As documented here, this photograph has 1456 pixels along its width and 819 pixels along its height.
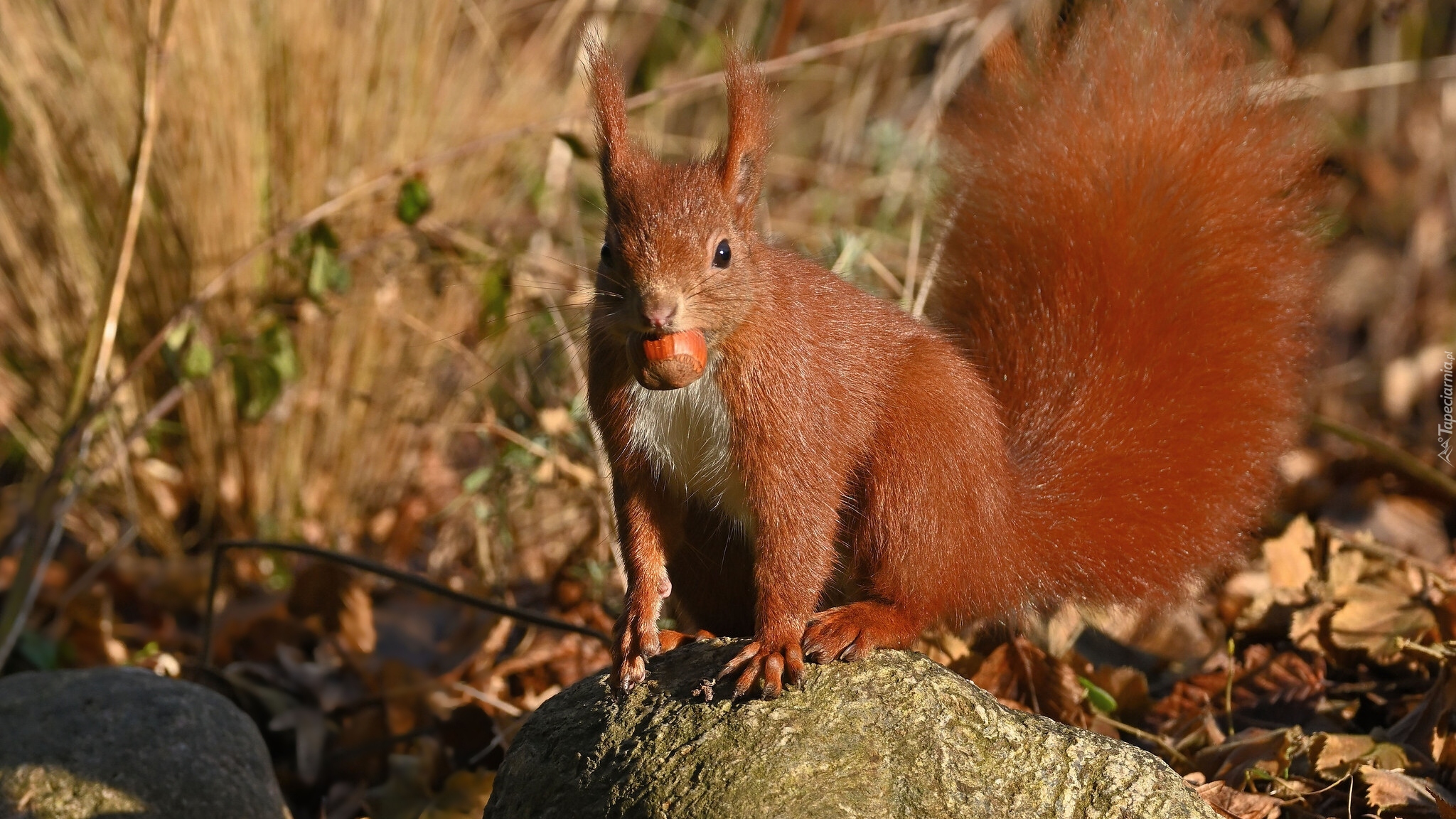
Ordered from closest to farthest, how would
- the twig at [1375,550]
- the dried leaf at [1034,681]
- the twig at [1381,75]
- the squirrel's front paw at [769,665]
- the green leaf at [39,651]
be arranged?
the squirrel's front paw at [769,665], the dried leaf at [1034,681], the twig at [1375,550], the green leaf at [39,651], the twig at [1381,75]

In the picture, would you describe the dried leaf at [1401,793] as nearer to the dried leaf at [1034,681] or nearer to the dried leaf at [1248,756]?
the dried leaf at [1248,756]

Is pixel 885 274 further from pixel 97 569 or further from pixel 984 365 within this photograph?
pixel 97 569

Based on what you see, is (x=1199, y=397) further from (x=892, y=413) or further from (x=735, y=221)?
(x=735, y=221)

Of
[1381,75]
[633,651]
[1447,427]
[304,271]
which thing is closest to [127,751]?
[633,651]

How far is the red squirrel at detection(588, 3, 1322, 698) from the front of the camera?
189 centimetres

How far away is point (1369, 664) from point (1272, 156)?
101 cm

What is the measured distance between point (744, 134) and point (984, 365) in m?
0.68

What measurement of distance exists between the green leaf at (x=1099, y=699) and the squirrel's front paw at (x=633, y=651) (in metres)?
0.92

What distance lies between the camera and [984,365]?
7.72 feet

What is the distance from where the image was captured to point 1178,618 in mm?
3088

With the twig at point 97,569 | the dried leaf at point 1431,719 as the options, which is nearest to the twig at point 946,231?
the dried leaf at point 1431,719

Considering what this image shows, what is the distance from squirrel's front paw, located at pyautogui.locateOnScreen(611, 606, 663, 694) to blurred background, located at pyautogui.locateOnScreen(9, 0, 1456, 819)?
0.74 m

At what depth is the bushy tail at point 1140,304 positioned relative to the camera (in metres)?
2.23

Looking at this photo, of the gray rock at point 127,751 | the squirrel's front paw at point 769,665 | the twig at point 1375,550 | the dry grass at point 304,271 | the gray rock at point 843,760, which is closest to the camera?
the gray rock at point 843,760
